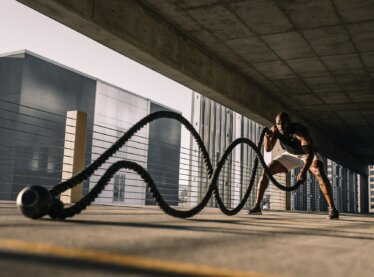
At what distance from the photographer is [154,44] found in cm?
760

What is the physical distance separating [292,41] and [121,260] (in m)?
7.94

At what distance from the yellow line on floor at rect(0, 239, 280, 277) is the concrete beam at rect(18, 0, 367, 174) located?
4608 mm

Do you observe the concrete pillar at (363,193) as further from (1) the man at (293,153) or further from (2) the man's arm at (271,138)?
(2) the man's arm at (271,138)

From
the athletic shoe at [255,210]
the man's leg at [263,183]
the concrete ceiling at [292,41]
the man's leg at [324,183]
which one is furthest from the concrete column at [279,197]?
the athletic shoe at [255,210]

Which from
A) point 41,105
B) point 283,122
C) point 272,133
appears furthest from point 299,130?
point 41,105

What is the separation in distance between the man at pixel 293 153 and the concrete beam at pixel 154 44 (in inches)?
95.1

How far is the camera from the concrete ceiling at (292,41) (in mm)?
7227

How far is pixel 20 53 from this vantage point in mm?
76750

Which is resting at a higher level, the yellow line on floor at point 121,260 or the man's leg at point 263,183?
the man's leg at point 263,183

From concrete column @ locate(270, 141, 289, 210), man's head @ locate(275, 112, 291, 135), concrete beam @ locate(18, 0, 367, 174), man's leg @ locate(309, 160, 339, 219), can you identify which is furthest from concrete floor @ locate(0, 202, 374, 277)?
concrete column @ locate(270, 141, 289, 210)

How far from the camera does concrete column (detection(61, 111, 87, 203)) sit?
7.14 m

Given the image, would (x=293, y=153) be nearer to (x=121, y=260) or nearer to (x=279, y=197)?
(x=121, y=260)

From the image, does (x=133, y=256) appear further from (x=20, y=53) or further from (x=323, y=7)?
(x=20, y=53)

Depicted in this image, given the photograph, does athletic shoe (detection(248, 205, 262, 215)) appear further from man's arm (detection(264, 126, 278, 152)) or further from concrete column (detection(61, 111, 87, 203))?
concrete column (detection(61, 111, 87, 203))
